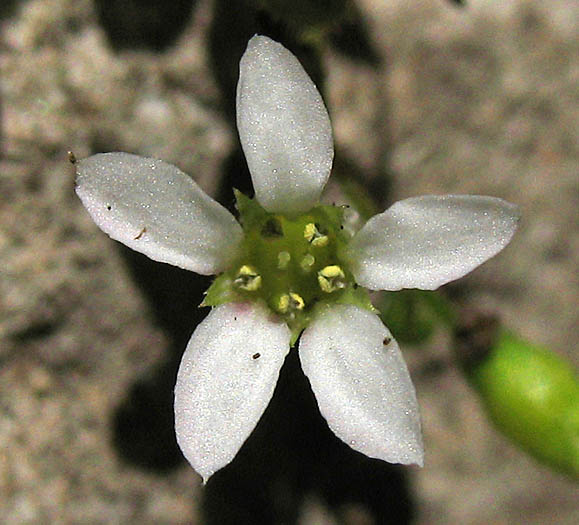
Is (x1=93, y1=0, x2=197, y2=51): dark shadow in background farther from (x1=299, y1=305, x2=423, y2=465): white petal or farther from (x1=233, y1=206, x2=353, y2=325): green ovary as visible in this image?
(x1=299, y1=305, x2=423, y2=465): white petal

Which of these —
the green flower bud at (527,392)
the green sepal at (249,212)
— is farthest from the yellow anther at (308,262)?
the green flower bud at (527,392)

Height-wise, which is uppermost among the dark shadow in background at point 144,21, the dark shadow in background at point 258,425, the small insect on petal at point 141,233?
the dark shadow in background at point 144,21

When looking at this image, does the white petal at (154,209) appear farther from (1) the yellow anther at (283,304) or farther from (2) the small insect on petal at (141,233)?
(1) the yellow anther at (283,304)

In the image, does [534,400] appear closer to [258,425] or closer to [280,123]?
[258,425]

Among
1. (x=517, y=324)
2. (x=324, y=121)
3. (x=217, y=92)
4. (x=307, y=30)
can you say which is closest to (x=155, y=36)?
(x=217, y=92)

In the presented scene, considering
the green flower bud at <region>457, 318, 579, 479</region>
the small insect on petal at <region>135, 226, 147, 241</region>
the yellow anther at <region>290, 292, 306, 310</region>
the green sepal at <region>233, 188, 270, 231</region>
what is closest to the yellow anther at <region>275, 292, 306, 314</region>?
the yellow anther at <region>290, 292, 306, 310</region>
